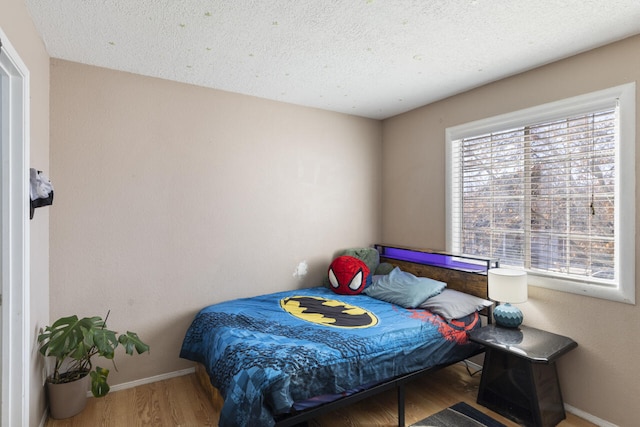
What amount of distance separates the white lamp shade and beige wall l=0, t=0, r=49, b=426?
116 inches

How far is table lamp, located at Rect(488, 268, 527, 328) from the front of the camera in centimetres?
236

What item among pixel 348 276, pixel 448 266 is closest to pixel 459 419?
pixel 448 266

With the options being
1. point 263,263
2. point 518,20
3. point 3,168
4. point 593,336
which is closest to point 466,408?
point 593,336

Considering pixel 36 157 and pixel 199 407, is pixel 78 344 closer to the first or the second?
pixel 199 407

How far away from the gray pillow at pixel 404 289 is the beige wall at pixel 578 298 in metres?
0.49

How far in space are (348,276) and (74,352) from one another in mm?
2171

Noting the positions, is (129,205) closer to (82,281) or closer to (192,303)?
(82,281)

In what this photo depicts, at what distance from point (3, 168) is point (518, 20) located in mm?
2858

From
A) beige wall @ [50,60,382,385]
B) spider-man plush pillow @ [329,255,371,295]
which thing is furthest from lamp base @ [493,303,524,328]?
beige wall @ [50,60,382,385]

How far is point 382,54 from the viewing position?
2328mm

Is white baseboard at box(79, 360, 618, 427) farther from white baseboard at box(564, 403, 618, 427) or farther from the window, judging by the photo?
the window

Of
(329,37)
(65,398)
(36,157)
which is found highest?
(329,37)

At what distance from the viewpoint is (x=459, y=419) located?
2.22 meters

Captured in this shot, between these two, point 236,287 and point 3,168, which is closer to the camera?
point 3,168
